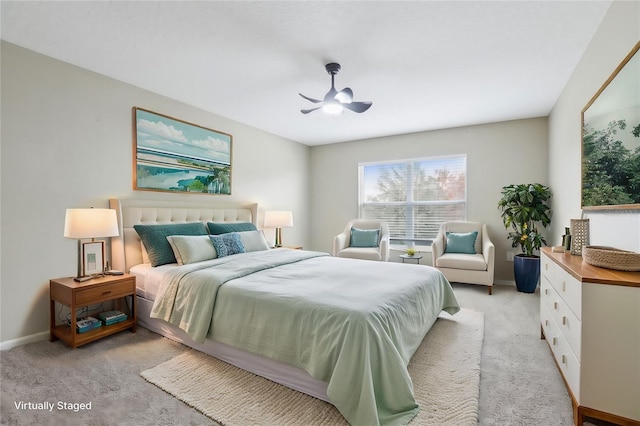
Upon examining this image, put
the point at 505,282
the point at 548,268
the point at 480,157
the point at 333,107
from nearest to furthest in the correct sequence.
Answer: the point at 548,268
the point at 333,107
the point at 505,282
the point at 480,157

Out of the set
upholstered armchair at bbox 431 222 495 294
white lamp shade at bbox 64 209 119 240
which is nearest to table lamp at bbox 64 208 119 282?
white lamp shade at bbox 64 209 119 240

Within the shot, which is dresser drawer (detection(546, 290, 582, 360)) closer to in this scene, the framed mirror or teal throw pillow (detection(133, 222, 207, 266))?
the framed mirror

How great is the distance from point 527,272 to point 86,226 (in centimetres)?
492

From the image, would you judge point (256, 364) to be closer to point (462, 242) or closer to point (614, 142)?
point (614, 142)

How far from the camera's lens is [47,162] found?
268 centimetres

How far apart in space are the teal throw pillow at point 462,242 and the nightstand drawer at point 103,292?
414 cm

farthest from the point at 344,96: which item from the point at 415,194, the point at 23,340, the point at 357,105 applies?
the point at 23,340

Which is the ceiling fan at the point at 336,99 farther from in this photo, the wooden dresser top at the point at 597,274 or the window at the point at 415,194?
the window at the point at 415,194

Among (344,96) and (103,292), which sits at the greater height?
(344,96)

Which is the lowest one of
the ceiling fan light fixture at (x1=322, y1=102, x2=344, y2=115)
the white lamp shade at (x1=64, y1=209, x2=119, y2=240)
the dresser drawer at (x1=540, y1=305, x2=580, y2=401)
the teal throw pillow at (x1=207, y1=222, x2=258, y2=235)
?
the dresser drawer at (x1=540, y1=305, x2=580, y2=401)

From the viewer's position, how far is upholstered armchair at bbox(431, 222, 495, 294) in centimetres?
405

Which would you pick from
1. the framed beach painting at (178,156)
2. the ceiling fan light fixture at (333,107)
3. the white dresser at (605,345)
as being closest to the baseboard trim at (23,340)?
the framed beach painting at (178,156)

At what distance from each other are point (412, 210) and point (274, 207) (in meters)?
2.47

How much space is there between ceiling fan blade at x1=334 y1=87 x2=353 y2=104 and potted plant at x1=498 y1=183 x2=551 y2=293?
2833 millimetres
